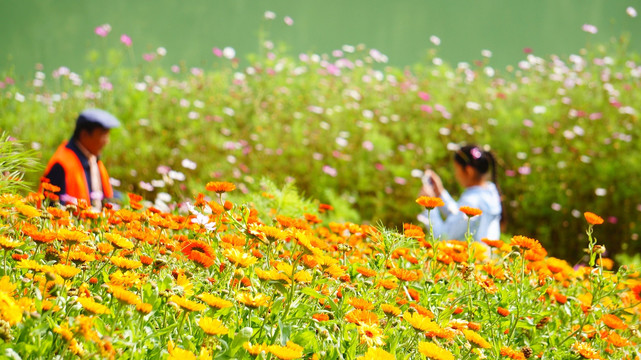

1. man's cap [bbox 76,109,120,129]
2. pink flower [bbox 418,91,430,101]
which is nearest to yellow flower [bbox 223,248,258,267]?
man's cap [bbox 76,109,120,129]

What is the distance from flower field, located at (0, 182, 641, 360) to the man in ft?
5.82

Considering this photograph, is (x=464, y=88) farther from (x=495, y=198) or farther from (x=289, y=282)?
(x=289, y=282)

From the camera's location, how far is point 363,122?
707 cm

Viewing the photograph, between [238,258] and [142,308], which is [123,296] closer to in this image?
[142,308]

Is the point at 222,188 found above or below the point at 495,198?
above

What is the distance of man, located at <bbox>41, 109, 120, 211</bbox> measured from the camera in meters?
3.94

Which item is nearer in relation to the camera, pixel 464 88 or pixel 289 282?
pixel 289 282

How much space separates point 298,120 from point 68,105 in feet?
8.76

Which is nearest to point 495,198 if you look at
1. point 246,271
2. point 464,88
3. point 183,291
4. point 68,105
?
point 246,271

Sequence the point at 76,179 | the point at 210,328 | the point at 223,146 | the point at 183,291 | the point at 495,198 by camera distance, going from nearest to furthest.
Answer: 1. the point at 210,328
2. the point at 183,291
3. the point at 76,179
4. the point at 495,198
5. the point at 223,146

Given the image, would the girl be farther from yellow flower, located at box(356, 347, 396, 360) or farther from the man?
yellow flower, located at box(356, 347, 396, 360)

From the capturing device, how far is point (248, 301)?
4.41ft

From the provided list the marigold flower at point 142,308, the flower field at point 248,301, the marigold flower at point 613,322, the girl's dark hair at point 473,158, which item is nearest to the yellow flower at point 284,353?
the flower field at point 248,301

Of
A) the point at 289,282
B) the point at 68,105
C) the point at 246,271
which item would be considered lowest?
the point at 68,105
